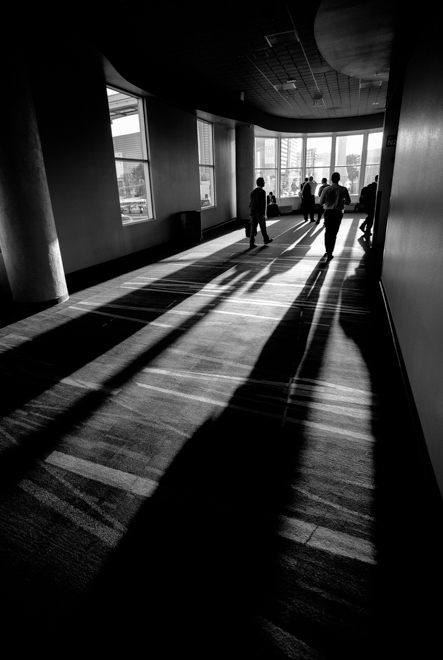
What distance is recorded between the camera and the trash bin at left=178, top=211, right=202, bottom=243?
10.3m

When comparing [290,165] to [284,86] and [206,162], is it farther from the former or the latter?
[284,86]

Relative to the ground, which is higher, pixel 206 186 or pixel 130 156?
pixel 130 156

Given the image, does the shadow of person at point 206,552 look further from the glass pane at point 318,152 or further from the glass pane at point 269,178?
the glass pane at point 318,152

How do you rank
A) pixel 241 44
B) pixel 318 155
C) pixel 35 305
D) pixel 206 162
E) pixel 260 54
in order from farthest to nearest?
1. pixel 318 155
2. pixel 206 162
3. pixel 260 54
4. pixel 241 44
5. pixel 35 305

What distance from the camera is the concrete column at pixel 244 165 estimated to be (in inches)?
553

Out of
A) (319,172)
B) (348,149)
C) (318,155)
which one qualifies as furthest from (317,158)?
(348,149)

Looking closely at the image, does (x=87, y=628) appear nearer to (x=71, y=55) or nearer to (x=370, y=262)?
(x=370, y=262)

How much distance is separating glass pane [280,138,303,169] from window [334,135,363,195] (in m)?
1.69

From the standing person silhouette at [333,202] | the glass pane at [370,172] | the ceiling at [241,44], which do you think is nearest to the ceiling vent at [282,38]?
the ceiling at [241,44]

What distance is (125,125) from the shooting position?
8359 millimetres

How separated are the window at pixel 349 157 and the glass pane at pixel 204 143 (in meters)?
7.53

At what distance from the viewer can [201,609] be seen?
1428 mm

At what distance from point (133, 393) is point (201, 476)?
1.08 m

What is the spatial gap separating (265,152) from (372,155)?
16.0 feet
